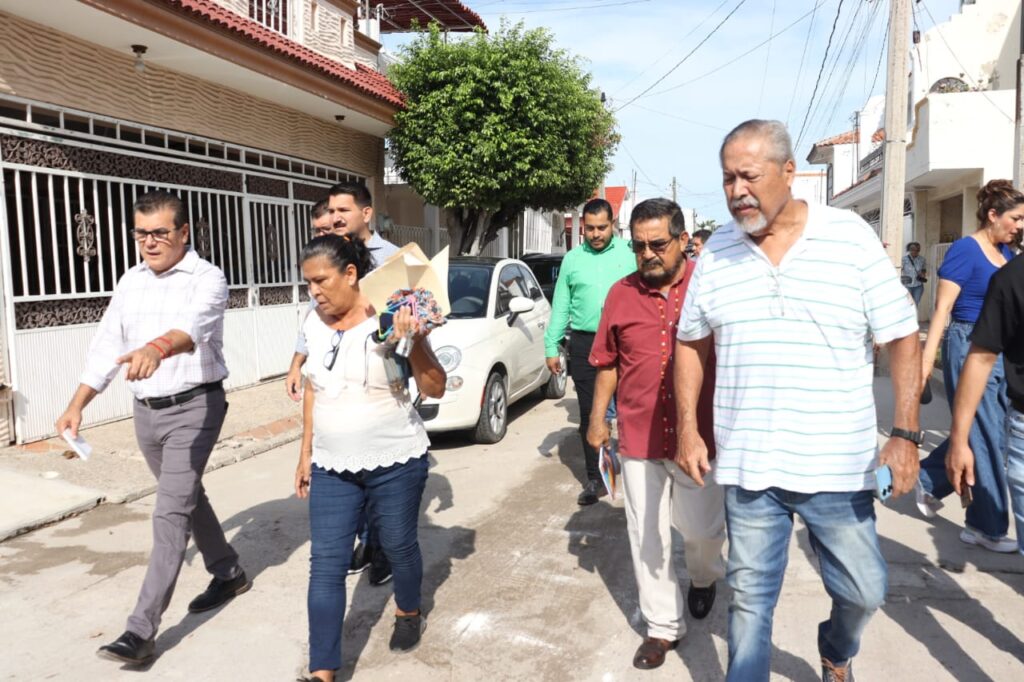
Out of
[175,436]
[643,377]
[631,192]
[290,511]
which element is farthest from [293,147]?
[631,192]

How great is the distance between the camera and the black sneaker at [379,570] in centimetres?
442

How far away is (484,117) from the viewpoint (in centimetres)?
1256

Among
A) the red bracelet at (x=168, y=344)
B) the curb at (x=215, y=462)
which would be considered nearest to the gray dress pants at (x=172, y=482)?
the red bracelet at (x=168, y=344)

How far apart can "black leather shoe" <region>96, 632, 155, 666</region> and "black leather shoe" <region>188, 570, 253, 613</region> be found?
1.91ft

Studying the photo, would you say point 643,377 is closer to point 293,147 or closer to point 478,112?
point 293,147

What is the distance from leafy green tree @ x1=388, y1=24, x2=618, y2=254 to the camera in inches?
489

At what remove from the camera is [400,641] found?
3.59m

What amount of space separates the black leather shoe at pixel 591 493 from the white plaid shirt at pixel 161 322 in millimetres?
2791

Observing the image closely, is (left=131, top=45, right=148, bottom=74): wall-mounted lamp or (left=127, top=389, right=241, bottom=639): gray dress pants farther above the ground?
(left=131, top=45, right=148, bottom=74): wall-mounted lamp

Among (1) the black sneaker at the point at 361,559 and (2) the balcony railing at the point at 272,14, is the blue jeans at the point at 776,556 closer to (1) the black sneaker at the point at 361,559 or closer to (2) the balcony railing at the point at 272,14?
(1) the black sneaker at the point at 361,559

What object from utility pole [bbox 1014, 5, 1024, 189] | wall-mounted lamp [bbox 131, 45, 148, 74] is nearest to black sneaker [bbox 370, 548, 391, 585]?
wall-mounted lamp [bbox 131, 45, 148, 74]

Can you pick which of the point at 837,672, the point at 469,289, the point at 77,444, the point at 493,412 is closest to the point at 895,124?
the point at 469,289

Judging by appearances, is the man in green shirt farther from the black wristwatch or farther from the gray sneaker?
the black wristwatch

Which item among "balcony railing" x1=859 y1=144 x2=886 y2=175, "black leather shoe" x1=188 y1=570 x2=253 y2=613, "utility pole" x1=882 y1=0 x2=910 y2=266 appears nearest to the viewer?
"black leather shoe" x1=188 y1=570 x2=253 y2=613
